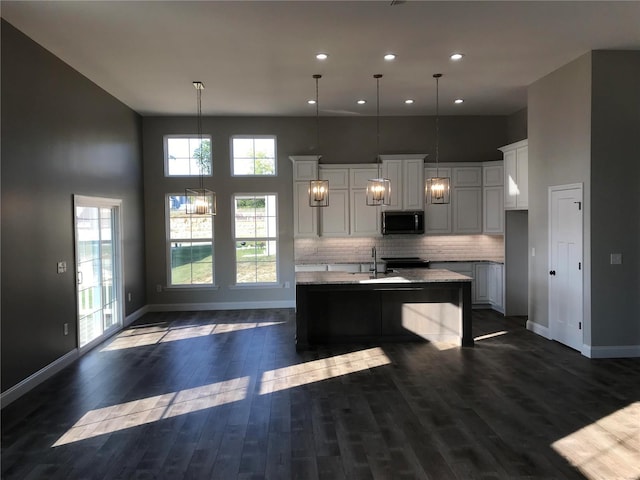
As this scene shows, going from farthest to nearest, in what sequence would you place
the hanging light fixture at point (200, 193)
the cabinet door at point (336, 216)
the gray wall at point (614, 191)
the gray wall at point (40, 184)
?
the cabinet door at point (336, 216), the hanging light fixture at point (200, 193), the gray wall at point (614, 191), the gray wall at point (40, 184)

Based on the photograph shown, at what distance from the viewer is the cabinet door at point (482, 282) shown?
8.29 metres

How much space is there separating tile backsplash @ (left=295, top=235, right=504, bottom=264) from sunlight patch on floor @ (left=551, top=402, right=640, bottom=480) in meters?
4.96

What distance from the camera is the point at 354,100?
7.48 m

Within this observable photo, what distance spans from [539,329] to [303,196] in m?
4.25

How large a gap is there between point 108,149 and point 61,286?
238cm

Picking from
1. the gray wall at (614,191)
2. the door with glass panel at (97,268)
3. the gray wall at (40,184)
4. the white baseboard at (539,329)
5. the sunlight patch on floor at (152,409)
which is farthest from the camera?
the white baseboard at (539,329)

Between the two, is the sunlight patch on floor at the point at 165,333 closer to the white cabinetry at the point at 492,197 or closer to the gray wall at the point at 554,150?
the gray wall at the point at 554,150

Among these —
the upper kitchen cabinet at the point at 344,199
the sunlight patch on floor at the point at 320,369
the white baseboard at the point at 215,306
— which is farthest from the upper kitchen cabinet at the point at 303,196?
the sunlight patch on floor at the point at 320,369

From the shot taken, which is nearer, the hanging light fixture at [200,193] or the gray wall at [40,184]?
the gray wall at [40,184]

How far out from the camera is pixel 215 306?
28.4 ft

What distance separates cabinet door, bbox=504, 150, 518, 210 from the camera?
7.46 meters

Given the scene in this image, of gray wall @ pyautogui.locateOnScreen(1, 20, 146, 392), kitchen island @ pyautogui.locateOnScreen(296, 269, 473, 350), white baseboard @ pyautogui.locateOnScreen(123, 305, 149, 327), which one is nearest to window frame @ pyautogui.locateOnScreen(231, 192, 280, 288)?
white baseboard @ pyautogui.locateOnScreen(123, 305, 149, 327)

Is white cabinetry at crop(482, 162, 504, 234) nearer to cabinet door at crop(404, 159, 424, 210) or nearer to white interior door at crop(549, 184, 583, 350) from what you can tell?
cabinet door at crop(404, 159, 424, 210)

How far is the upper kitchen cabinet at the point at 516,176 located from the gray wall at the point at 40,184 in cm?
612
